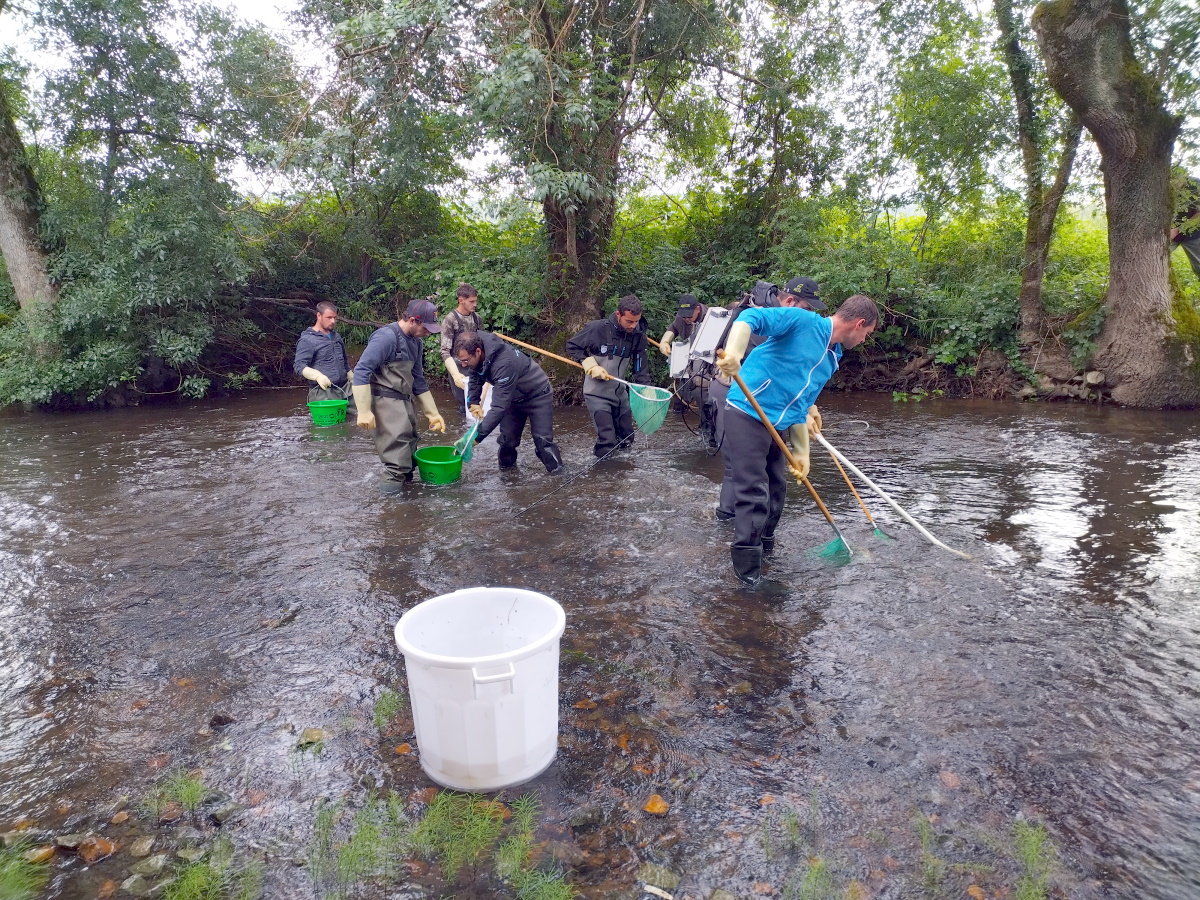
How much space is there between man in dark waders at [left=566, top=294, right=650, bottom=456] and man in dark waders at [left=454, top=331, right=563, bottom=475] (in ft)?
2.21

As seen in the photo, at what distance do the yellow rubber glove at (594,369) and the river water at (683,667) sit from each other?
1.13 m

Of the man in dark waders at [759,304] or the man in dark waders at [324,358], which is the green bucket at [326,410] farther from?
the man in dark waders at [759,304]

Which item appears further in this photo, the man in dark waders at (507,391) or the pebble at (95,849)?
the man in dark waders at (507,391)

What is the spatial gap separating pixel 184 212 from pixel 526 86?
6247mm

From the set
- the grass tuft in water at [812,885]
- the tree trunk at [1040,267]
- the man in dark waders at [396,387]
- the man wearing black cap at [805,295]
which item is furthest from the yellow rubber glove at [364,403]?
the tree trunk at [1040,267]

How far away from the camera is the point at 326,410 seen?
Answer: 8.16 m

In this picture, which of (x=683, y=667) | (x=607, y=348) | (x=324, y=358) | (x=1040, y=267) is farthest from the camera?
(x=1040, y=267)

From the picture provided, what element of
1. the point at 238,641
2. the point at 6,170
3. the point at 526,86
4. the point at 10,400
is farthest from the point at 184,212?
the point at 238,641

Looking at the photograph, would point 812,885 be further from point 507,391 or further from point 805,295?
point 507,391

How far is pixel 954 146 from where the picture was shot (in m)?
11.4

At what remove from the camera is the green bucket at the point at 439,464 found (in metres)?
6.66

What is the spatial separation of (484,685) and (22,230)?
13.3 meters

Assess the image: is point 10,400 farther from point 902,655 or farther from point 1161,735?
point 1161,735

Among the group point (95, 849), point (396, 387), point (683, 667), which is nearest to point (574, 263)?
point (396, 387)
